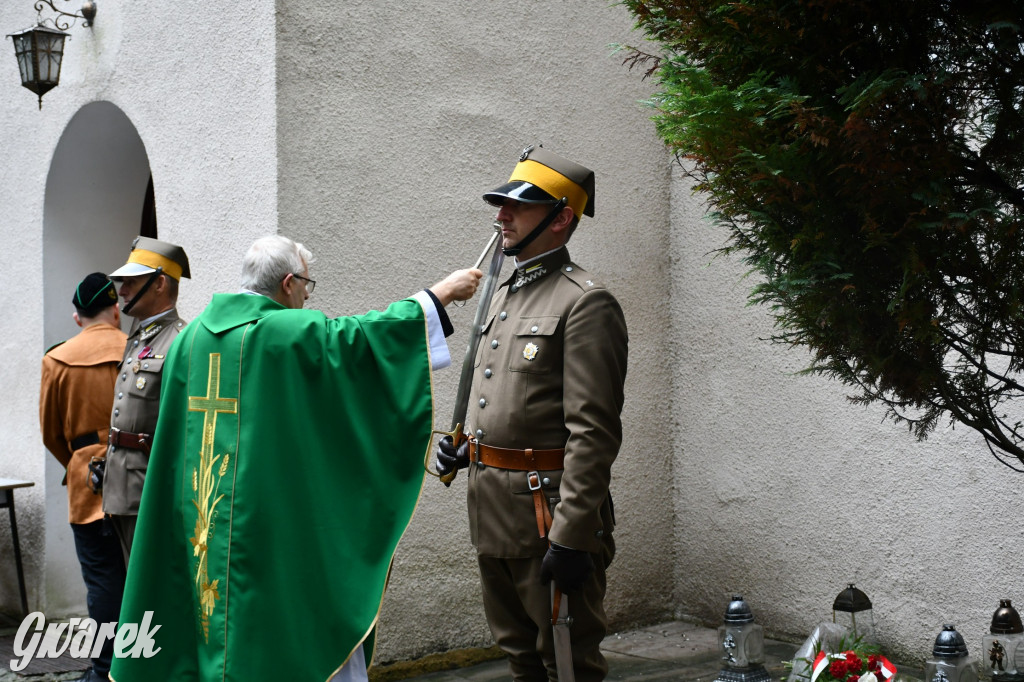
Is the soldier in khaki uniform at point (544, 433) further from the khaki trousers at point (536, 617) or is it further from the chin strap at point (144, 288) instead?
the chin strap at point (144, 288)

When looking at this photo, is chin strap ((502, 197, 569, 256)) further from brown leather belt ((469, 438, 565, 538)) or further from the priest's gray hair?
the priest's gray hair

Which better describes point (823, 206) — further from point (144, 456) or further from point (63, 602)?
point (63, 602)

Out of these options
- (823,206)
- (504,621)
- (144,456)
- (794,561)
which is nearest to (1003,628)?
(794,561)

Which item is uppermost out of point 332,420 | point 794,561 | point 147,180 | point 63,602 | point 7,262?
point 147,180

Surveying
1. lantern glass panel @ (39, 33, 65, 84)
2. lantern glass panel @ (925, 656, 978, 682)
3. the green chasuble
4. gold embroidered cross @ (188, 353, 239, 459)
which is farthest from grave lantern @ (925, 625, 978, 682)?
lantern glass panel @ (39, 33, 65, 84)

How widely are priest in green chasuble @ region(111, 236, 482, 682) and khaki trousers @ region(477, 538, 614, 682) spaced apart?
0.42 metres

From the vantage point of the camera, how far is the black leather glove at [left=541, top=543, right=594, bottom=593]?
3.03 metres

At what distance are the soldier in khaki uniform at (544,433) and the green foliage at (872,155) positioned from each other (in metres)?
0.60

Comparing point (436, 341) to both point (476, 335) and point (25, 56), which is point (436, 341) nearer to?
point (476, 335)

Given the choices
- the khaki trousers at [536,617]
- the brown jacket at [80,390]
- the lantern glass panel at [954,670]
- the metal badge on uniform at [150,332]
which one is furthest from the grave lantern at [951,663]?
the brown jacket at [80,390]

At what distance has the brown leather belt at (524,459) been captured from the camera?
3.26 meters

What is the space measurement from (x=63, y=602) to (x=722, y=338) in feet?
14.2

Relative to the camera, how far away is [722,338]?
6.06 meters

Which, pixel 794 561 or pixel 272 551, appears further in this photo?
pixel 794 561
